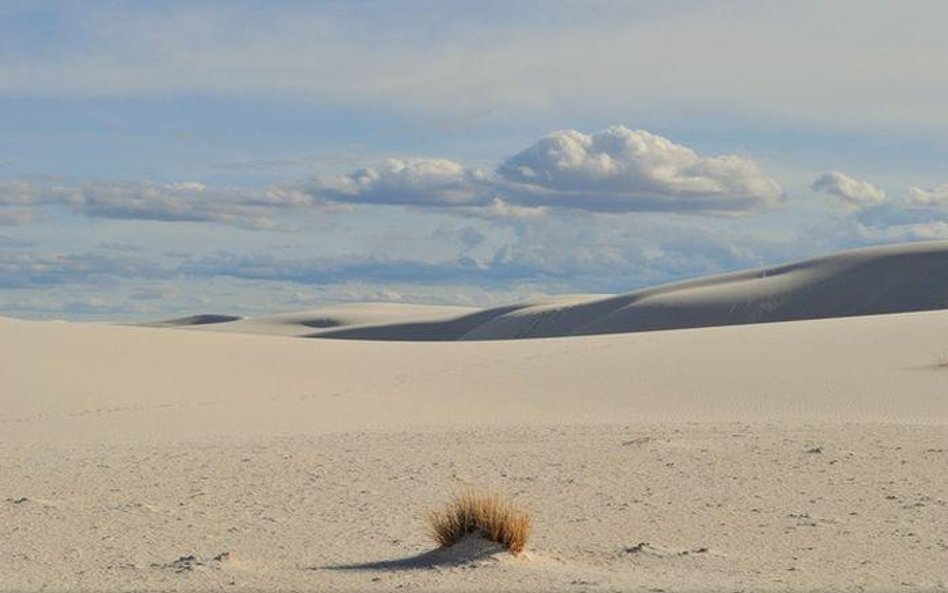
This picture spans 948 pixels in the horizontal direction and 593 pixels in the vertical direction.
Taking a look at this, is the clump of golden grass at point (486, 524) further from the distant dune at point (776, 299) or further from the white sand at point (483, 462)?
the distant dune at point (776, 299)

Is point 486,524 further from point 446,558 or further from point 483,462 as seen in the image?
point 483,462

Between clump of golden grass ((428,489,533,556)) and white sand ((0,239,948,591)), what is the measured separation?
0.23 metres

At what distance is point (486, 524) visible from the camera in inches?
346

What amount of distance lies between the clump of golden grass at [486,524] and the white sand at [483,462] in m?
Answer: 0.23

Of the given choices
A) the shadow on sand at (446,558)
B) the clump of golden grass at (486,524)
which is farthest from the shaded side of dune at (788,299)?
the shadow on sand at (446,558)

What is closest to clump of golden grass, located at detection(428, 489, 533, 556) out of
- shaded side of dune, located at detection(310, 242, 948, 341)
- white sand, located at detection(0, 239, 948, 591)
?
white sand, located at detection(0, 239, 948, 591)

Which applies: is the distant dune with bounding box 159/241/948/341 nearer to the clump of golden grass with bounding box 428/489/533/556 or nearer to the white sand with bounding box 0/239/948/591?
the white sand with bounding box 0/239/948/591

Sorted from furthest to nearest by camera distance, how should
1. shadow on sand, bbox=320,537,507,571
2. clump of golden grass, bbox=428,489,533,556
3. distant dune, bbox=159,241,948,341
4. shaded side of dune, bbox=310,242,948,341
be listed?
distant dune, bbox=159,241,948,341 < shaded side of dune, bbox=310,242,948,341 < clump of golden grass, bbox=428,489,533,556 < shadow on sand, bbox=320,537,507,571

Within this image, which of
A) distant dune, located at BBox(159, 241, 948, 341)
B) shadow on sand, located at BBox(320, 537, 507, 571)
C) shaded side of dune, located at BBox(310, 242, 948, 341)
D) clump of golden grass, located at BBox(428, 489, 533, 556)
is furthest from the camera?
distant dune, located at BBox(159, 241, 948, 341)

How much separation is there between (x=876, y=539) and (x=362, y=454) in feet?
20.9

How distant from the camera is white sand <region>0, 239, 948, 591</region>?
867 cm

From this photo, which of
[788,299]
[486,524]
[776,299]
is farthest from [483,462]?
[776,299]

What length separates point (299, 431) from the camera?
709 inches

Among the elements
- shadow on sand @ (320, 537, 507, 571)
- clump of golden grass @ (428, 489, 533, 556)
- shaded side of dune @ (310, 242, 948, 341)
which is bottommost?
shadow on sand @ (320, 537, 507, 571)
